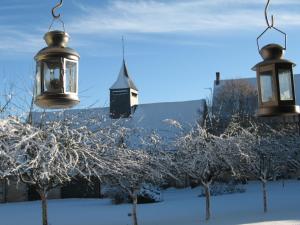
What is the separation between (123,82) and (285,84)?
3822cm

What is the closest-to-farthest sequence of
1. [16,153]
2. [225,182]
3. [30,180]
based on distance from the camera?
[16,153] < [30,180] < [225,182]

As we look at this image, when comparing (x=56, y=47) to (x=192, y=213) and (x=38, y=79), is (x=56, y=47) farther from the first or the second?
(x=192, y=213)

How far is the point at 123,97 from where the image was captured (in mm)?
41094

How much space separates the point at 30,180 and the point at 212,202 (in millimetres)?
12725

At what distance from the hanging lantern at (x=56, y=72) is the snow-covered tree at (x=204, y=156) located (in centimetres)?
1490

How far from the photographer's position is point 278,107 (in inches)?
160

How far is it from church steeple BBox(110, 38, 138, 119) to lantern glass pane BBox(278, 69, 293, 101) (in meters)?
35.7

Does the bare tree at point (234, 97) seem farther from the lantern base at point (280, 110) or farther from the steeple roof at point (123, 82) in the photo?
the lantern base at point (280, 110)

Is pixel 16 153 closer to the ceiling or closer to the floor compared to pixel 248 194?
closer to the ceiling

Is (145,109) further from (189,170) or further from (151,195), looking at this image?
(189,170)

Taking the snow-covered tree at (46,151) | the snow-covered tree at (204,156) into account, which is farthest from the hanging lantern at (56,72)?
the snow-covered tree at (204,156)

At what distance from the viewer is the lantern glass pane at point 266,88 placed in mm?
4133

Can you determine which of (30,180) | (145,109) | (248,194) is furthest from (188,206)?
(145,109)

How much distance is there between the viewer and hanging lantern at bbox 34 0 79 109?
3822 mm
